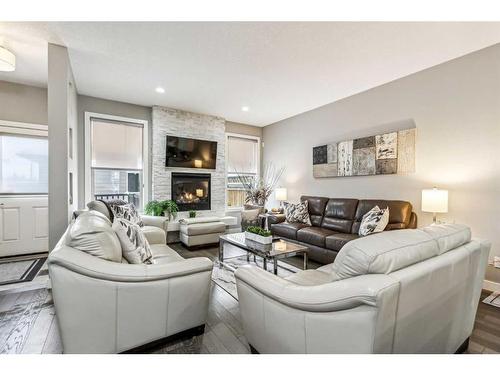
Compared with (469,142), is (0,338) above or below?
below

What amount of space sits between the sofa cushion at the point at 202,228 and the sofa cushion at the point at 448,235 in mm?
3426

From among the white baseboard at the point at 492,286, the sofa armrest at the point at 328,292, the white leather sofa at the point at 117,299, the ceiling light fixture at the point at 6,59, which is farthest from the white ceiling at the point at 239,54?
the white baseboard at the point at 492,286

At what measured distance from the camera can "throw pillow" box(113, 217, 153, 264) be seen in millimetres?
1755

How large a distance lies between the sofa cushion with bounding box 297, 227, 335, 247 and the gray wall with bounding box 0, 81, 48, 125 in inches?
176

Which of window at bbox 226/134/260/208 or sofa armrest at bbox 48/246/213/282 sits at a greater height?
window at bbox 226/134/260/208

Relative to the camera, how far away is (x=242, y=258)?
143 inches

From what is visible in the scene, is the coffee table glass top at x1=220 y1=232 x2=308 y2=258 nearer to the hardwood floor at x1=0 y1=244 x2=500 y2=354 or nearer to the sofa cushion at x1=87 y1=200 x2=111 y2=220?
the hardwood floor at x1=0 y1=244 x2=500 y2=354

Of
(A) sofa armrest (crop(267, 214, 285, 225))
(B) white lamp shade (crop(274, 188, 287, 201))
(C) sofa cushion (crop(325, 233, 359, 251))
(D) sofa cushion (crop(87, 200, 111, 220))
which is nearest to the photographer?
(D) sofa cushion (crop(87, 200, 111, 220))

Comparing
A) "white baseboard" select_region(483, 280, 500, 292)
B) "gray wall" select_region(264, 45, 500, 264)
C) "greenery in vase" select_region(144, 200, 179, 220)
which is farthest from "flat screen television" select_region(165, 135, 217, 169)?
"white baseboard" select_region(483, 280, 500, 292)

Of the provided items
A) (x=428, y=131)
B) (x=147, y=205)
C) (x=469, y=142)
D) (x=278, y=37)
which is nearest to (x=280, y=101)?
(x=278, y=37)

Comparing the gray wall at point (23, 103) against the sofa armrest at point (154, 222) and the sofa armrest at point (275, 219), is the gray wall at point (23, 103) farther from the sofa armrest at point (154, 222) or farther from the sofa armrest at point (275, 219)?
the sofa armrest at point (275, 219)

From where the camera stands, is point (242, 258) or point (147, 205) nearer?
point (242, 258)
